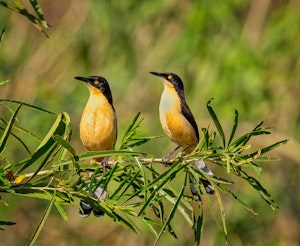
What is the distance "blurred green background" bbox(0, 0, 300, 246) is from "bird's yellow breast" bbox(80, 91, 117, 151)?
2.80 metres

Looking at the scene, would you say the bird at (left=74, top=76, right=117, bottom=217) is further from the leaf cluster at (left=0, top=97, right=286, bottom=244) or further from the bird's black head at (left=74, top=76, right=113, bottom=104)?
the leaf cluster at (left=0, top=97, right=286, bottom=244)

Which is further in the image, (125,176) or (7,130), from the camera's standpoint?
(125,176)

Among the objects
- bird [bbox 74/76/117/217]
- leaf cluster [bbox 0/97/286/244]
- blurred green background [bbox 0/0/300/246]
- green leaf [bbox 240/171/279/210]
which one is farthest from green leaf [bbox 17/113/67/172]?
blurred green background [bbox 0/0/300/246]

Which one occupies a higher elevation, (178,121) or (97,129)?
(178,121)

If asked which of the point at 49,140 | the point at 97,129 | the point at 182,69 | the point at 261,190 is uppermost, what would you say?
the point at 182,69

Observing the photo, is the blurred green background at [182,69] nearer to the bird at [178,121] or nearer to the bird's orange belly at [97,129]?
the bird at [178,121]

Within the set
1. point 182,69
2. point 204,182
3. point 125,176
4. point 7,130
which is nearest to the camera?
point 7,130

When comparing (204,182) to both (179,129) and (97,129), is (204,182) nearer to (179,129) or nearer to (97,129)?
(97,129)

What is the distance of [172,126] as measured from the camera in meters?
3.79

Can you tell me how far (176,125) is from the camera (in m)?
3.81

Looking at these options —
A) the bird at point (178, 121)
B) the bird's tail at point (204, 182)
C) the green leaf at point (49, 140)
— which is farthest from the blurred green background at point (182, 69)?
the green leaf at point (49, 140)

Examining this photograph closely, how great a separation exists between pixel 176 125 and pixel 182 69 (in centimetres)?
299

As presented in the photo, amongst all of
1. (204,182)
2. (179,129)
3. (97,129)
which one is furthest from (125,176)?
(179,129)

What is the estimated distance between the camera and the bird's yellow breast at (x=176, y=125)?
3.75 m
